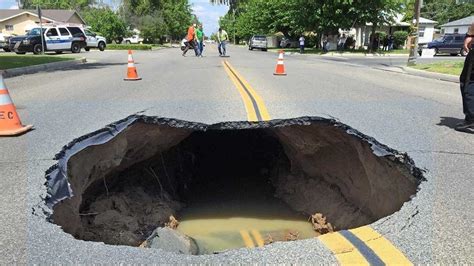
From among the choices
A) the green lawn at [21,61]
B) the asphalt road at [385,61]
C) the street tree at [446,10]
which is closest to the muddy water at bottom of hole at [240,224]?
the green lawn at [21,61]

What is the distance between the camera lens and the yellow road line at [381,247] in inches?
115

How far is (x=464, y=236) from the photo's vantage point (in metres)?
3.26

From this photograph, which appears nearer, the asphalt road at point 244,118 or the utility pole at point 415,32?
the asphalt road at point 244,118

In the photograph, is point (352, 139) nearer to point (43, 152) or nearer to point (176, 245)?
point (176, 245)

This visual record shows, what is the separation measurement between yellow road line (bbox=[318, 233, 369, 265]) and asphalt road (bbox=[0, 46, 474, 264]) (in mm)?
67

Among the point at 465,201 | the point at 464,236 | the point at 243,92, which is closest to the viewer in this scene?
the point at 464,236

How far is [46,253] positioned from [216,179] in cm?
786

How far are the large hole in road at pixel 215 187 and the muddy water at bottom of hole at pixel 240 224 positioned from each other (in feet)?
0.06

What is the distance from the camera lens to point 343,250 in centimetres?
306

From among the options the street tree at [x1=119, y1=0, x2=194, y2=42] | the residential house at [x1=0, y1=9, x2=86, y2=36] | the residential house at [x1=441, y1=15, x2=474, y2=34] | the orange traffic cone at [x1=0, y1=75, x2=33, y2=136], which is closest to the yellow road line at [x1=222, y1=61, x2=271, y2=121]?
the orange traffic cone at [x1=0, y1=75, x2=33, y2=136]

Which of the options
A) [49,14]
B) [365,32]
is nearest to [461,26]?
[365,32]

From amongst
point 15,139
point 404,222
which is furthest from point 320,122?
point 15,139

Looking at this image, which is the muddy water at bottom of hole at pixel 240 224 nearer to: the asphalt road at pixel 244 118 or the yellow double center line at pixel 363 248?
the asphalt road at pixel 244 118

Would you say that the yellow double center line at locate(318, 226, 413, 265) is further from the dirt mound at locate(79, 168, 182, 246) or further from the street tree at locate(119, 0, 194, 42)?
the street tree at locate(119, 0, 194, 42)
